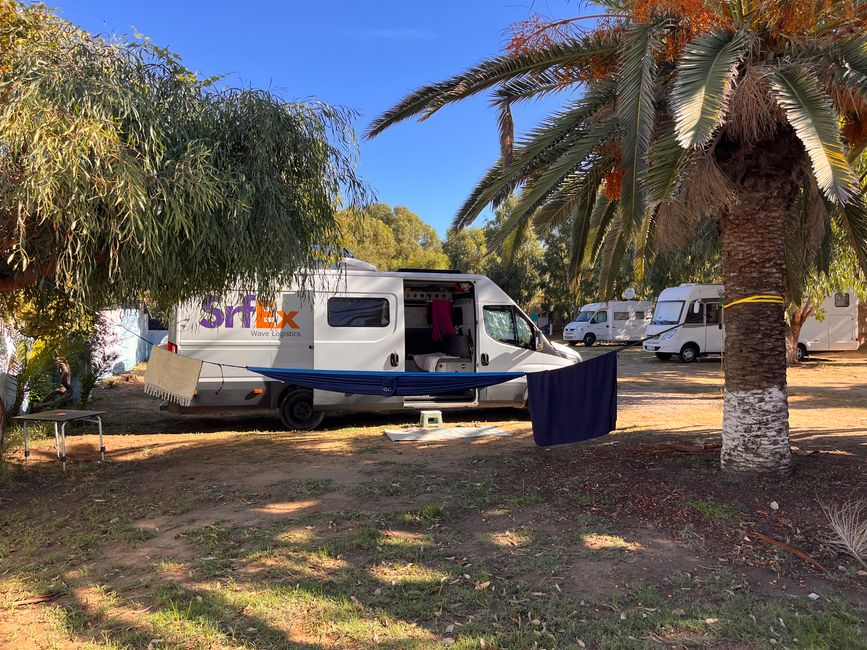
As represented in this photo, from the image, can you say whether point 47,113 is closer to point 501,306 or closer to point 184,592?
point 184,592

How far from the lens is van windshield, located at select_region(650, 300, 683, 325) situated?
18906 mm

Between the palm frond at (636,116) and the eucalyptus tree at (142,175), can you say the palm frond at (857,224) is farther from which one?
the eucalyptus tree at (142,175)

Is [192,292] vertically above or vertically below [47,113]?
below

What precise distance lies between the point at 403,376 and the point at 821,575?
5.02 meters

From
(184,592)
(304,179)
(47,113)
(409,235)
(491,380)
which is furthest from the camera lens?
(409,235)

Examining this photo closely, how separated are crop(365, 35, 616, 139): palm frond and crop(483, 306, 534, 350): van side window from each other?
3.77 meters

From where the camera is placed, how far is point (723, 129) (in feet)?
16.6

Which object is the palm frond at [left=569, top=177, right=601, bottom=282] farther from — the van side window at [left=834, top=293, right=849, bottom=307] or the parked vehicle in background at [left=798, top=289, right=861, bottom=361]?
the van side window at [left=834, top=293, right=849, bottom=307]

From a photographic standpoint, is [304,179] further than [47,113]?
Yes

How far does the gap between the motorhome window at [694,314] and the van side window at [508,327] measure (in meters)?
11.5

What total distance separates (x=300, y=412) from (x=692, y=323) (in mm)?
14647

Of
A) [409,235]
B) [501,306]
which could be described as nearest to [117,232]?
[501,306]

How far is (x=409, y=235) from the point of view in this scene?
4397 centimetres

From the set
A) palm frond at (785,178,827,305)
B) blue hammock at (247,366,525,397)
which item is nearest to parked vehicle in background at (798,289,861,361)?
palm frond at (785,178,827,305)
